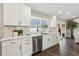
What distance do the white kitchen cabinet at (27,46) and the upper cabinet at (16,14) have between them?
2.41ft

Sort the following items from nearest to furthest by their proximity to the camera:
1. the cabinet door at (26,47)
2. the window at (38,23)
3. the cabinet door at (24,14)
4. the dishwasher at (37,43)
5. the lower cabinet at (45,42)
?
the cabinet door at (26,47), the cabinet door at (24,14), the dishwasher at (37,43), the lower cabinet at (45,42), the window at (38,23)

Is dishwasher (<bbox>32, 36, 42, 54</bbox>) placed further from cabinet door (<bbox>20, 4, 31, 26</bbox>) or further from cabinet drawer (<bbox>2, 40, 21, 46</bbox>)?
cabinet drawer (<bbox>2, 40, 21, 46</bbox>)

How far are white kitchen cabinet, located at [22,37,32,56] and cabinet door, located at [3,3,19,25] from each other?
0.79 m

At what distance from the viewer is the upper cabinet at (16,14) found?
11.6 feet

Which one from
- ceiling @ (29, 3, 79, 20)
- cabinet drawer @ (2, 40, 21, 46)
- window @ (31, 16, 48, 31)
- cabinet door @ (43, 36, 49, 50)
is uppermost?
ceiling @ (29, 3, 79, 20)

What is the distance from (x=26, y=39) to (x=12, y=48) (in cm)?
81

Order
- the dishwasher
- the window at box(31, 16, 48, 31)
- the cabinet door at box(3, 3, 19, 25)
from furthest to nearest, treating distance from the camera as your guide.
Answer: the window at box(31, 16, 48, 31), the dishwasher, the cabinet door at box(3, 3, 19, 25)

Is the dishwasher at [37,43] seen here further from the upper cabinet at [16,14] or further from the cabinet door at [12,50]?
the cabinet door at [12,50]

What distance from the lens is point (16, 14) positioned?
3.87 m

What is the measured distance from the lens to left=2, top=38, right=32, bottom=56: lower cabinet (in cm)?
296

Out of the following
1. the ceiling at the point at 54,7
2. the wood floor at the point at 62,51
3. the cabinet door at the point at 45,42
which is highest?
the ceiling at the point at 54,7

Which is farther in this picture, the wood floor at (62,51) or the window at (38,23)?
the window at (38,23)

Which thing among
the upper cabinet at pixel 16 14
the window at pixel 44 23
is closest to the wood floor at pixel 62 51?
the upper cabinet at pixel 16 14

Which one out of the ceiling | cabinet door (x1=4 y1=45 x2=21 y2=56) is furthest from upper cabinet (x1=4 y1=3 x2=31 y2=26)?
cabinet door (x1=4 y1=45 x2=21 y2=56)
